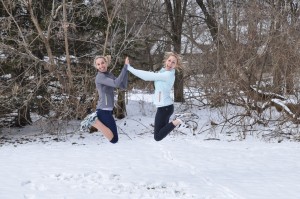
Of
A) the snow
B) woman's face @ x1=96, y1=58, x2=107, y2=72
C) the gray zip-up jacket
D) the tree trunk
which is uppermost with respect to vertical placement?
woman's face @ x1=96, y1=58, x2=107, y2=72

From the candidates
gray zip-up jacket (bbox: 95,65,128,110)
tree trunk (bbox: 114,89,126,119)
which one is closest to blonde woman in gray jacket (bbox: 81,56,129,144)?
gray zip-up jacket (bbox: 95,65,128,110)

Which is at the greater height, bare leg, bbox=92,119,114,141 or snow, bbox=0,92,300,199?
bare leg, bbox=92,119,114,141

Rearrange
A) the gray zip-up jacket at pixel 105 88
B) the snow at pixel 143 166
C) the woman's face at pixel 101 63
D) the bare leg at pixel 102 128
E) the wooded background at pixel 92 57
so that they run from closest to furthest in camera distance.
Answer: the gray zip-up jacket at pixel 105 88 → the woman's face at pixel 101 63 → the bare leg at pixel 102 128 → the snow at pixel 143 166 → the wooded background at pixel 92 57

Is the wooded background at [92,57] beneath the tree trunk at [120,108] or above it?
above

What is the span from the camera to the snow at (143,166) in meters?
7.35

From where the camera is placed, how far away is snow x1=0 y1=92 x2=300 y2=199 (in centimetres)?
735

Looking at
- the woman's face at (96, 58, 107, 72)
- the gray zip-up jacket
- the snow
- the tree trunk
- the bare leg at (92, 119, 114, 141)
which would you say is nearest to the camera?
the gray zip-up jacket

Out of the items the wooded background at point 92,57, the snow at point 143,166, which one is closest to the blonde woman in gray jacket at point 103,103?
the snow at point 143,166

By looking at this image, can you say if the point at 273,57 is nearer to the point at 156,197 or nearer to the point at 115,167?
the point at 115,167

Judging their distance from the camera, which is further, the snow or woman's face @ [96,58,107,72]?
the snow

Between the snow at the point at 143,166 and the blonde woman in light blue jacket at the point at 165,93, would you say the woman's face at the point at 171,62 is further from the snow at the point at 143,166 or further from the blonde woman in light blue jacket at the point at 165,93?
the snow at the point at 143,166

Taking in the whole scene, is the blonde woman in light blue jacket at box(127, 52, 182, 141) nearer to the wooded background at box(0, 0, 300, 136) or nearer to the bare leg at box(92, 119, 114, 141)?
the bare leg at box(92, 119, 114, 141)

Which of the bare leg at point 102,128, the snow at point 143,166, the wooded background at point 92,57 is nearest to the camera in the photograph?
the bare leg at point 102,128

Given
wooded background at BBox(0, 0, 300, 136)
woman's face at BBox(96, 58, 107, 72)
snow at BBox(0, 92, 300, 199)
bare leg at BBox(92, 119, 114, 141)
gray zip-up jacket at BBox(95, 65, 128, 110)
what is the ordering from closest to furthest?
gray zip-up jacket at BBox(95, 65, 128, 110), woman's face at BBox(96, 58, 107, 72), bare leg at BBox(92, 119, 114, 141), snow at BBox(0, 92, 300, 199), wooded background at BBox(0, 0, 300, 136)
